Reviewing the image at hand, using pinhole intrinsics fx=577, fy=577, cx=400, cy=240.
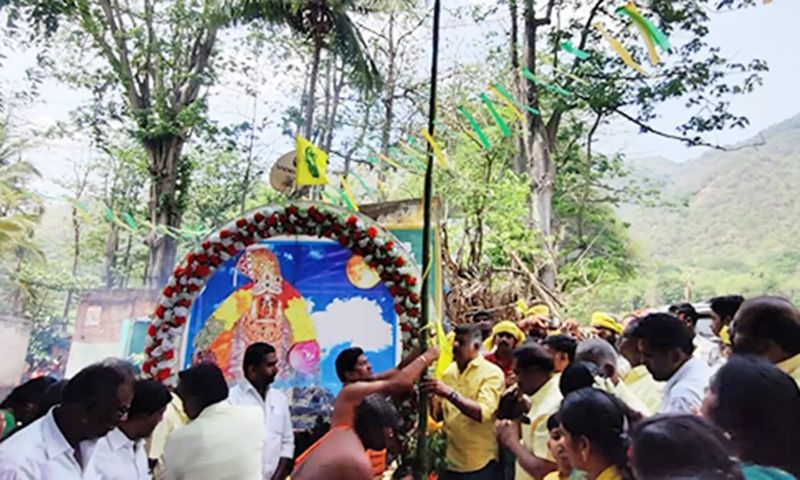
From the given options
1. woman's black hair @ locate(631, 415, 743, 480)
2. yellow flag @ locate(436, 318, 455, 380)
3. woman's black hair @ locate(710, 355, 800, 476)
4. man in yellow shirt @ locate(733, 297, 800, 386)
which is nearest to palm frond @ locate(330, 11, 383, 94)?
yellow flag @ locate(436, 318, 455, 380)

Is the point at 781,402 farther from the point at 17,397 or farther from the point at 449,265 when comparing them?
the point at 449,265

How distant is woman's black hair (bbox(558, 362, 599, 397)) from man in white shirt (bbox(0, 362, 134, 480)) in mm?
1834

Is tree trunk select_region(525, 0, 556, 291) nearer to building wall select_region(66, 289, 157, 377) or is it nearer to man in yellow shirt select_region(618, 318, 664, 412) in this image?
building wall select_region(66, 289, 157, 377)

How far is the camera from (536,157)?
44.7 ft

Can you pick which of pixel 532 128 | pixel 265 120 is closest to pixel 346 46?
pixel 532 128

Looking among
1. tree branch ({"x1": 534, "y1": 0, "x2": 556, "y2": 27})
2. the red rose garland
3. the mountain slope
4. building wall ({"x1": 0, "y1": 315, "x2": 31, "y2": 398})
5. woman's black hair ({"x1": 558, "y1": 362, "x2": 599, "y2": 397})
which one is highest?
the mountain slope

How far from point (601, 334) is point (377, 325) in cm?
221

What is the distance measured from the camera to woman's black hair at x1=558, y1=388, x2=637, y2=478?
1.83 m

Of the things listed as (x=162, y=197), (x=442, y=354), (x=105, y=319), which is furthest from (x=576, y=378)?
(x=105, y=319)

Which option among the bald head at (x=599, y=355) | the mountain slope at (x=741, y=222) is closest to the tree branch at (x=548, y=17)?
the bald head at (x=599, y=355)

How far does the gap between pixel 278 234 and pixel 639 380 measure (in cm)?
350

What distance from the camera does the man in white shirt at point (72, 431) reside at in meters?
1.96

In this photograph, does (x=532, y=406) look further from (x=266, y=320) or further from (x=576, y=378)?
(x=266, y=320)

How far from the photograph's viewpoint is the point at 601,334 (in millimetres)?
4801
